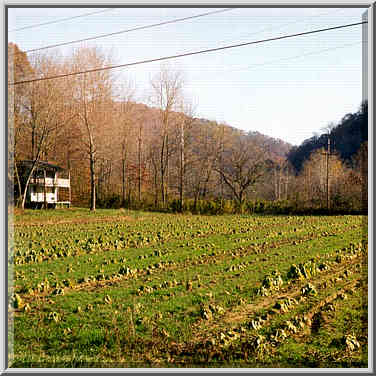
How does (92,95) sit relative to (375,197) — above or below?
above

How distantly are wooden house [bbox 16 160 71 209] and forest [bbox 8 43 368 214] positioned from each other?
0.43 feet

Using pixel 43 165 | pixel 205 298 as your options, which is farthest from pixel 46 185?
pixel 205 298

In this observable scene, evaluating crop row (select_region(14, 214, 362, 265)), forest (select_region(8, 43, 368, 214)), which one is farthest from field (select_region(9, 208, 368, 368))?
forest (select_region(8, 43, 368, 214))

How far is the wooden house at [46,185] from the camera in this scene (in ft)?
17.1

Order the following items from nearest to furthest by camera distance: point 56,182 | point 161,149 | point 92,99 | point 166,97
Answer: point 166,97 < point 92,99 < point 161,149 < point 56,182

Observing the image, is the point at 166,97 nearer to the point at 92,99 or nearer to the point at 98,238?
the point at 92,99

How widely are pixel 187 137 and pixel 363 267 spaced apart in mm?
2819

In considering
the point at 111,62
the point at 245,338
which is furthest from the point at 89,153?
the point at 245,338

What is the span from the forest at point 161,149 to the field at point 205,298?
31 centimetres

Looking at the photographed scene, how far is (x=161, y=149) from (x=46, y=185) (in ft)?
5.92

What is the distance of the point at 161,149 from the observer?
5.40 meters

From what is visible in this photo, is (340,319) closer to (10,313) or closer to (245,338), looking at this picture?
(245,338)

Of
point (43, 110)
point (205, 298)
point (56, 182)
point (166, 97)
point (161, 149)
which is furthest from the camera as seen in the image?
point (56, 182)

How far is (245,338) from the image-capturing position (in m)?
2.45
